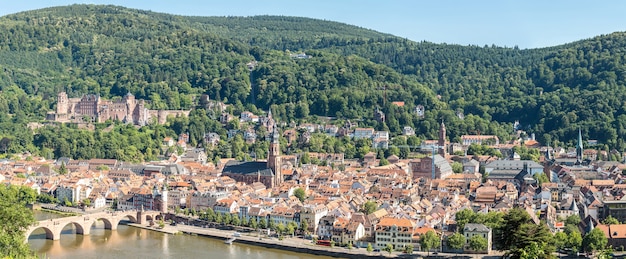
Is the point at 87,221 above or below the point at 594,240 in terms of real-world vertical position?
above

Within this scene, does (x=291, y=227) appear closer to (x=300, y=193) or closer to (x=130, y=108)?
(x=300, y=193)

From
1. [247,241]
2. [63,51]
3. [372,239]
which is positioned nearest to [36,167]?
[247,241]

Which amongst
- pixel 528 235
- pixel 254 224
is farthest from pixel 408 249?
pixel 254 224

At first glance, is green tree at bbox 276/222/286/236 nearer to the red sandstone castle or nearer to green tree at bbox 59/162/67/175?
green tree at bbox 59/162/67/175

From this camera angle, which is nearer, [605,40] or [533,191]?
[533,191]

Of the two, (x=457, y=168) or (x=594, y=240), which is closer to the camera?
(x=594, y=240)

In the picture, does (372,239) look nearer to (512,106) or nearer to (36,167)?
(36,167)
